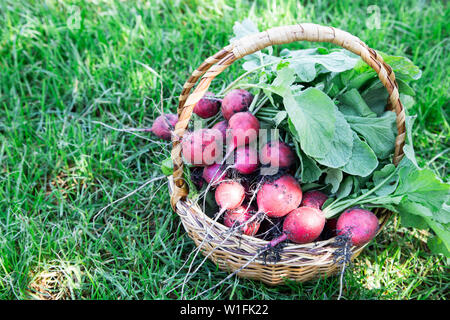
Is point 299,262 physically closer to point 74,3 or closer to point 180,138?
point 180,138

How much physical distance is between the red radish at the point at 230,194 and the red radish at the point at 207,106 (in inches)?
15.3

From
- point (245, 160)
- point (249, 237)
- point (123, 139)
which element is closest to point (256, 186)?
point (245, 160)

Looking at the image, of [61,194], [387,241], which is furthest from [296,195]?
[61,194]

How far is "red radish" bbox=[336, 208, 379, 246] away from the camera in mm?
1541

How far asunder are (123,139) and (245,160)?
0.87 metres

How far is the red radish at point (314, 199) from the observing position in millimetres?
1664

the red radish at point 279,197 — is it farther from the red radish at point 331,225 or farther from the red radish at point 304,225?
the red radish at point 331,225

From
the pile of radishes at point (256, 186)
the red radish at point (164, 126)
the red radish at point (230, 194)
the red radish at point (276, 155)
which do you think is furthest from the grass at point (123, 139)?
the red radish at point (276, 155)

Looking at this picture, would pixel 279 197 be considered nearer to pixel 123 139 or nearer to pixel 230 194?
pixel 230 194

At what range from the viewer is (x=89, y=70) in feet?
8.32

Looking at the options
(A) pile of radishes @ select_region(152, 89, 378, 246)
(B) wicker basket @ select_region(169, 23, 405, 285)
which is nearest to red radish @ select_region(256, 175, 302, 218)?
(A) pile of radishes @ select_region(152, 89, 378, 246)

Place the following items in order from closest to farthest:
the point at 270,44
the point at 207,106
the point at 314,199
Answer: the point at 270,44 → the point at 314,199 → the point at 207,106

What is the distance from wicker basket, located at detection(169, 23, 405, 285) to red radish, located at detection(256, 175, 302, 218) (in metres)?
0.13

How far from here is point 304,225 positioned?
153 centimetres
